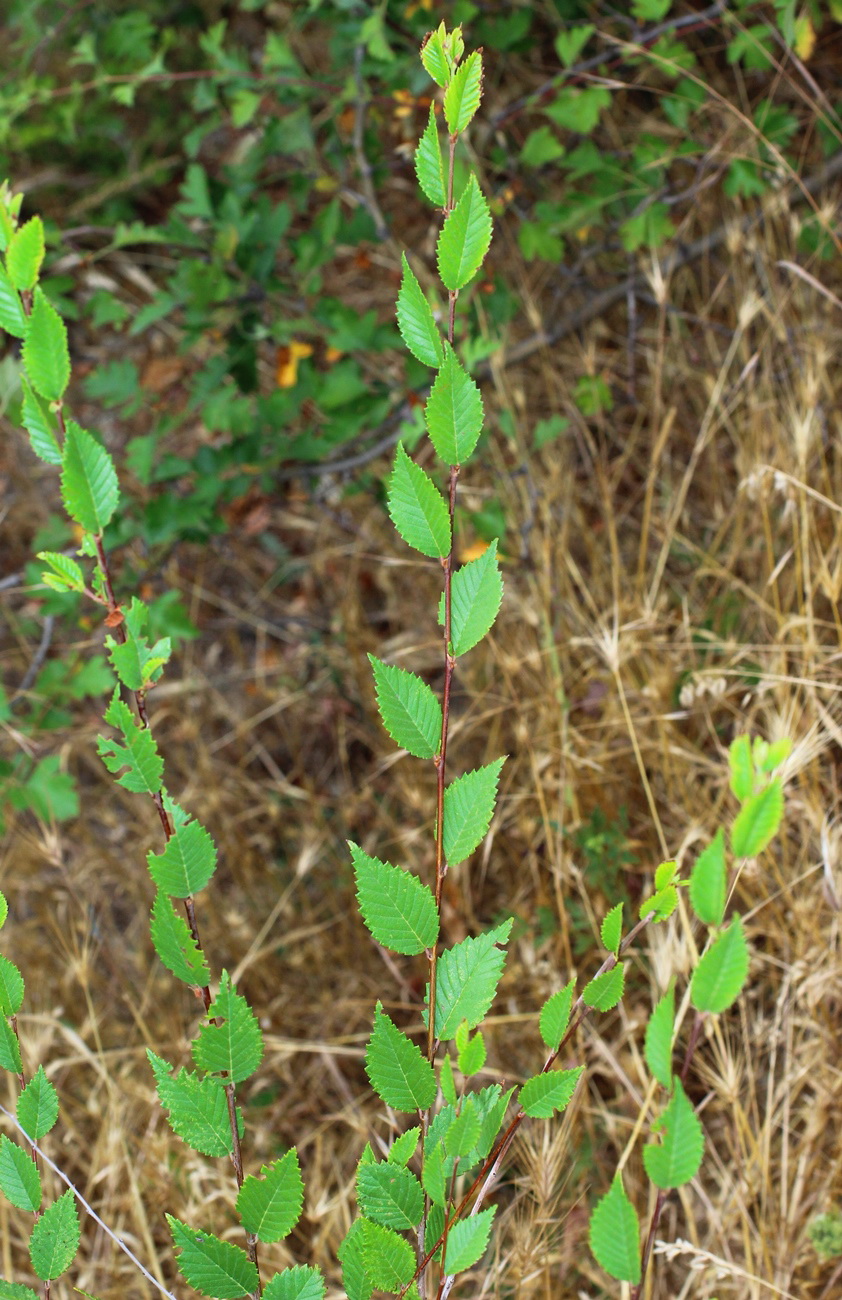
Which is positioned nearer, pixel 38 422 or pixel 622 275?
pixel 38 422

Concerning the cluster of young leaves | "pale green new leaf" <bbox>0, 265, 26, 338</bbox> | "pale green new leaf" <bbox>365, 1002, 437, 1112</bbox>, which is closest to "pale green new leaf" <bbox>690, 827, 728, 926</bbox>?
the cluster of young leaves

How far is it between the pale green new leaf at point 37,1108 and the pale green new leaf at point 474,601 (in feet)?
1.12

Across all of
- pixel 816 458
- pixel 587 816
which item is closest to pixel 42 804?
pixel 587 816

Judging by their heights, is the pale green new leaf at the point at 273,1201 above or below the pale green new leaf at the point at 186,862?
below

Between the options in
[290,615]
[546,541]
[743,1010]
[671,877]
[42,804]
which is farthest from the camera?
[290,615]

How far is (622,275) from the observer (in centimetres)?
245

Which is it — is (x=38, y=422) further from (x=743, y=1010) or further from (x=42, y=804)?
(x=42, y=804)

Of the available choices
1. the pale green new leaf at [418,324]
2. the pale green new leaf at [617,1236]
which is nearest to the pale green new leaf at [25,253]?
the pale green new leaf at [418,324]

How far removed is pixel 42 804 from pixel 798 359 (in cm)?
148

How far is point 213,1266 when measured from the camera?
0.63m

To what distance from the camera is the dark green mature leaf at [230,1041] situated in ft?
2.08

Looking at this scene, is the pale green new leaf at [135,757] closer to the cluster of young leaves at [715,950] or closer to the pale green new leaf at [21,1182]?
the pale green new leaf at [21,1182]

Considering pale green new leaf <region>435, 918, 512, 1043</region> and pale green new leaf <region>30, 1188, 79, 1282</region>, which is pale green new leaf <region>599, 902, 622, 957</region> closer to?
pale green new leaf <region>435, 918, 512, 1043</region>

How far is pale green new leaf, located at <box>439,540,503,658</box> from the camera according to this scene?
0.63 m
